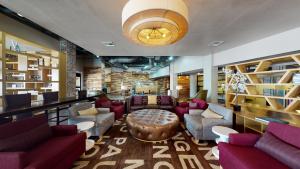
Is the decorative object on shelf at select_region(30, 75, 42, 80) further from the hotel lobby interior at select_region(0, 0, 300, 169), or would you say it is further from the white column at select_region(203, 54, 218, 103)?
the white column at select_region(203, 54, 218, 103)

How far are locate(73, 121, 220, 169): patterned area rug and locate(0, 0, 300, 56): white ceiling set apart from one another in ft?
8.68

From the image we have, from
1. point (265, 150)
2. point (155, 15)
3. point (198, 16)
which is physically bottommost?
point (265, 150)

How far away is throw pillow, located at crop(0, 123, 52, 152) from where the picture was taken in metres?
1.64

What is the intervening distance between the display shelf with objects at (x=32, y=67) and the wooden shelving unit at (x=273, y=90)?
269 inches

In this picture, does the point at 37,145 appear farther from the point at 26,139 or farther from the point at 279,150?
the point at 279,150

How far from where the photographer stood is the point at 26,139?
1.88 meters

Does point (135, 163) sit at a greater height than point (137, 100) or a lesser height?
lesser

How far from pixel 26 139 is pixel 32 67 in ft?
15.6

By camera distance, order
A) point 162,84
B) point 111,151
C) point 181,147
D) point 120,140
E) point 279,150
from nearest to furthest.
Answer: point 279,150
point 111,151
point 181,147
point 120,140
point 162,84

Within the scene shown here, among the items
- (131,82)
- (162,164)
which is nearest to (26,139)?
→ (162,164)

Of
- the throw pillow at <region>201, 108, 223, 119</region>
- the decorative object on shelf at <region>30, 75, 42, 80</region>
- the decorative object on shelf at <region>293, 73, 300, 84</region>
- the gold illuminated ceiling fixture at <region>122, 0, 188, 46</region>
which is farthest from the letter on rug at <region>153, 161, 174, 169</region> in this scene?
the decorative object on shelf at <region>30, 75, 42, 80</region>

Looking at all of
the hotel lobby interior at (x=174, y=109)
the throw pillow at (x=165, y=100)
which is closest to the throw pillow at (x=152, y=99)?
the throw pillow at (x=165, y=100)

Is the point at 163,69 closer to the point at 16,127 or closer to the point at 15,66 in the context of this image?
the point at 15,66

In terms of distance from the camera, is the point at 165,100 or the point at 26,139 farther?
the point at 165,100
